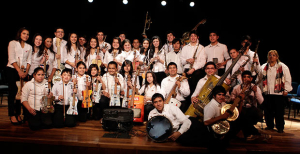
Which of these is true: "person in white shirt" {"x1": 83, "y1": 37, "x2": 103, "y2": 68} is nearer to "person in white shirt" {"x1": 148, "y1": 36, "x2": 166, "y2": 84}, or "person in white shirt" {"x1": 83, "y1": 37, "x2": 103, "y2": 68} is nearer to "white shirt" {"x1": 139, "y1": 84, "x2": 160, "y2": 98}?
"person in white shirt" {"x1": 148, "y1": 36, "x2": 166, "y2": 84}

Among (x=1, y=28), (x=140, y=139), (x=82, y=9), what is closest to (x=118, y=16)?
(x=82, y=9)

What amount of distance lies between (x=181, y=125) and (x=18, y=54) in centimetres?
315

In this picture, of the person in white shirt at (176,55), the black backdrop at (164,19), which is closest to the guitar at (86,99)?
the person in white shirt at (176,55)

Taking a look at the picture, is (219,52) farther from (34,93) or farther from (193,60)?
(34,93)

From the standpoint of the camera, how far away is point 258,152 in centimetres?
278

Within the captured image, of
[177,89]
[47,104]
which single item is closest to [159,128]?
[177,89]

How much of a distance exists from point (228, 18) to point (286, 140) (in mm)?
3694

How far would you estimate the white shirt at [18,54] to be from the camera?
3826mm

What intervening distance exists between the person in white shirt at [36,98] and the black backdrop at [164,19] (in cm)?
309

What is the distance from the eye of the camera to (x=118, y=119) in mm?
3230

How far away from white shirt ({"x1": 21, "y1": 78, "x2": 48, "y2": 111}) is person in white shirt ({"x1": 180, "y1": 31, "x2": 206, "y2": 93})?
280 cm

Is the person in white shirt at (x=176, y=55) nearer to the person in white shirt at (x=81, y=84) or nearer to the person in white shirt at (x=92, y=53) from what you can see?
the person in white shirt at (x=92, y=53)

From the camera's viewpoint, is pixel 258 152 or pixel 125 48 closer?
pixel 258 152

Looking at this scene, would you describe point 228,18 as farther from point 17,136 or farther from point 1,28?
point 1,28
